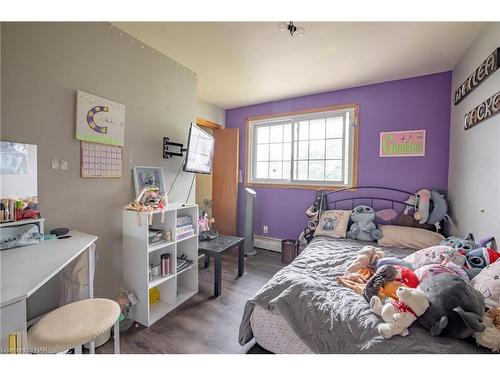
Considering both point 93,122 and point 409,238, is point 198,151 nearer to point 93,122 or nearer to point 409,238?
point 93,122

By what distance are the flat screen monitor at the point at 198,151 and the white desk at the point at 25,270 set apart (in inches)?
43.2

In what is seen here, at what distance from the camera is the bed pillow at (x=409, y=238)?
7.04 feet

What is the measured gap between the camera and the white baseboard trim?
342 cm

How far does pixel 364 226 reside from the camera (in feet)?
8.15

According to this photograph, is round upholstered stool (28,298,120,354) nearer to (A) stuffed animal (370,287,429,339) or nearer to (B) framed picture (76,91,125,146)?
(B) framed picture (76,91,125,146)

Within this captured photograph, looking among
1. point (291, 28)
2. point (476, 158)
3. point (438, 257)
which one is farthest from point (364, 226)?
point (291, 28)

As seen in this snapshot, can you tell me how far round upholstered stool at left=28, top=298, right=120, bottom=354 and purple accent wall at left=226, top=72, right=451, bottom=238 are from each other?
8.63 feet

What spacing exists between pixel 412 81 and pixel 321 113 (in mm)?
1049

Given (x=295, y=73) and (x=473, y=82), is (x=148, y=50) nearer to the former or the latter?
(x=295, y=73)

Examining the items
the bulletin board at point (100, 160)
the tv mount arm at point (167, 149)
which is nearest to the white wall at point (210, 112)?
the tv mount arm at point (167, 149)

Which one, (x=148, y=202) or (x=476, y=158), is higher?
(x=476, y=158)

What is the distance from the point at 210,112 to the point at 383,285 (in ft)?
10.5

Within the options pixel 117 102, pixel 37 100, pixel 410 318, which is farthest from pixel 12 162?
pixel 410 318

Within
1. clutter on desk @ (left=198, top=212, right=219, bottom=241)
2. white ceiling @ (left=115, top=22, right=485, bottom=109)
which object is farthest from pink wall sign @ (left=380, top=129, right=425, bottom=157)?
clutter on desk @ (left=198, top=212, right=219, bottom=241)
